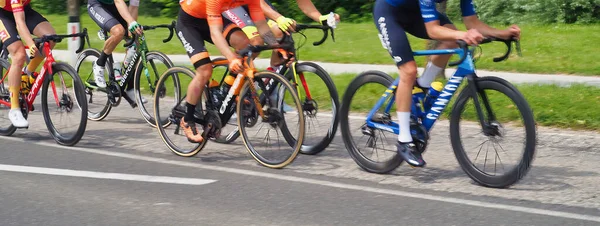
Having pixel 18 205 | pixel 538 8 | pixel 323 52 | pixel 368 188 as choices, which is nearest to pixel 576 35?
pixel 538 8

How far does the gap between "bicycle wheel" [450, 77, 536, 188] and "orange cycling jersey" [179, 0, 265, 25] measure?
1958mm

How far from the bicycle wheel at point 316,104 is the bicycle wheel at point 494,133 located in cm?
126

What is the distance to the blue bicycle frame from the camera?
6598 millimetres

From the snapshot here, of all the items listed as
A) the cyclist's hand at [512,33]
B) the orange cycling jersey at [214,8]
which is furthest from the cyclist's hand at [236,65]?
the cyclist's hand at [512,33]

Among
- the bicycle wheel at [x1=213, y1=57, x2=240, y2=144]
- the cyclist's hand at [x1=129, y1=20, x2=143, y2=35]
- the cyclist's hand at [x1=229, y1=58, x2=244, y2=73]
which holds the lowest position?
the bicycle wheel at [x1=213, y1=57, x2=240, y2=144]

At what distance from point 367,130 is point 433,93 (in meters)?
0.70

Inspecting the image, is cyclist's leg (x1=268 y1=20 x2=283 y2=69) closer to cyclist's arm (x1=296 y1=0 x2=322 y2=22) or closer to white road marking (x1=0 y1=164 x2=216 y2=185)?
cyclist's arm (x1=296 y1=0 x2=322 y2=22)

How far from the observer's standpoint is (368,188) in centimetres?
680

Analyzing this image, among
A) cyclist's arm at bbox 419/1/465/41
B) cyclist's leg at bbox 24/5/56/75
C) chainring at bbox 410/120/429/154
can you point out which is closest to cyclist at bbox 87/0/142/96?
cyclist's leg at bbox 24/5/56/75

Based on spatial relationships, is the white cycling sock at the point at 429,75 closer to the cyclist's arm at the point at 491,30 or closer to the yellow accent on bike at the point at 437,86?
the yellow accent on bike at the point at 437,86

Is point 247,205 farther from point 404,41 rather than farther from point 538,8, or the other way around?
point 538,8

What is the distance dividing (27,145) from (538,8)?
1106 cm

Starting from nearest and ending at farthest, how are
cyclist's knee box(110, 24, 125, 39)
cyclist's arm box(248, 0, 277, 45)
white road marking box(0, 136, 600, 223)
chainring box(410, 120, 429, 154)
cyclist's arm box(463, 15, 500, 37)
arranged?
white road marking box(0, 136, 600, 223), cyclist's arm box(463, 15, 500, 37), chainring box(410, 120, 429, 154), cyclist's arm box(248, 0, 277, 45), cyclist's knee box(110, 24, 125, 39)

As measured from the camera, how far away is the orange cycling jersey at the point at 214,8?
746 centimetres
